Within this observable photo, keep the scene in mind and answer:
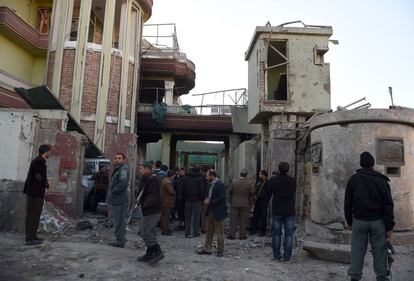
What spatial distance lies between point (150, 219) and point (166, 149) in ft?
46.5

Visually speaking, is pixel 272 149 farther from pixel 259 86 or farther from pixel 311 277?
pixel 311 277

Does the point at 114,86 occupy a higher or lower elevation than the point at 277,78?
lower

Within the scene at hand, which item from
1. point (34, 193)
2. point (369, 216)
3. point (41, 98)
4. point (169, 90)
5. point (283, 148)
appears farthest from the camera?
point (169, 90)

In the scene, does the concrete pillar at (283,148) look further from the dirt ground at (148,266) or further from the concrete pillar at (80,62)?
the concrete pillar at (80,62)

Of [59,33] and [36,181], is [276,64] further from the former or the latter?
[36,181]

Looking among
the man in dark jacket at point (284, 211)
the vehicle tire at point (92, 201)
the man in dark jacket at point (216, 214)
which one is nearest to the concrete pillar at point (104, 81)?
the vehicle tire at point (92, 201)

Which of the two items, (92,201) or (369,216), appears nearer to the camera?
(369,216)

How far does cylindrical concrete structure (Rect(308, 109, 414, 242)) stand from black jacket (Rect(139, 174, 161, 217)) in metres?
3.80

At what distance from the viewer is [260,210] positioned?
9547 millimetres

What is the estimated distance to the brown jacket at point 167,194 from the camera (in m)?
8.95

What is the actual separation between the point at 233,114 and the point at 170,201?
943 cm

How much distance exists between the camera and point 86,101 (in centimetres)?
1627

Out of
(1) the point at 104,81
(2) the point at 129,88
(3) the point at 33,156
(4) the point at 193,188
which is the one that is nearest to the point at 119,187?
(4) the point at 193,188

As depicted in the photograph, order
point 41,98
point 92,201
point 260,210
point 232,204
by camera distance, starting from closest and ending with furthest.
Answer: point 232,204, point 260,210, point 41,98, point 92,201
